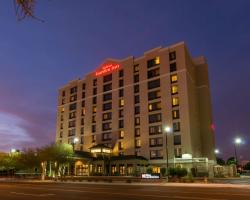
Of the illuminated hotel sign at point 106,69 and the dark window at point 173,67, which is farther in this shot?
the illuminated hotel sign at point 106,69

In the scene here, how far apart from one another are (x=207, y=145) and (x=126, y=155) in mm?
21169

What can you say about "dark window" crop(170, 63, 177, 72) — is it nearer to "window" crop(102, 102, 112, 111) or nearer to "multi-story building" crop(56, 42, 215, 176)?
"multi-story building" crop(56, 42, 215, 176)

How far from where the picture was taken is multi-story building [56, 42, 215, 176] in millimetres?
68062

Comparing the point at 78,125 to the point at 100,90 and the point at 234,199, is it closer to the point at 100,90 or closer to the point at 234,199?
the point at 100,90

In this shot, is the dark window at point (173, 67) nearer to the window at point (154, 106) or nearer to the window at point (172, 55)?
the window at point (172, 55)

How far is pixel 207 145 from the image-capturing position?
242ft

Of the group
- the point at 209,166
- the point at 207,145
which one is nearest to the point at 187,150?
the point at 209,166

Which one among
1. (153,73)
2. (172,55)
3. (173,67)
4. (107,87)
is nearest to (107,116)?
(107,87)

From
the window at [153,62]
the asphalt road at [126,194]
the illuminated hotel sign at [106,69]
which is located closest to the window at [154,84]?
the window at [153,62]

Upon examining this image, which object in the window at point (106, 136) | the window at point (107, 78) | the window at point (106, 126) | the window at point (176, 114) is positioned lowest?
the window at point (106, 136)

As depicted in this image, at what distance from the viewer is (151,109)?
244 feet

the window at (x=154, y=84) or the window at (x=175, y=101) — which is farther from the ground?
the window at (x=154, y=84)

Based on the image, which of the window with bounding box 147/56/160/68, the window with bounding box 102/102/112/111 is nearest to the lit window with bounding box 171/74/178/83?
the window with bounding box 147/56/160/68

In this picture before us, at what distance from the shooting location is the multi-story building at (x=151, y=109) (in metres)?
68.1
